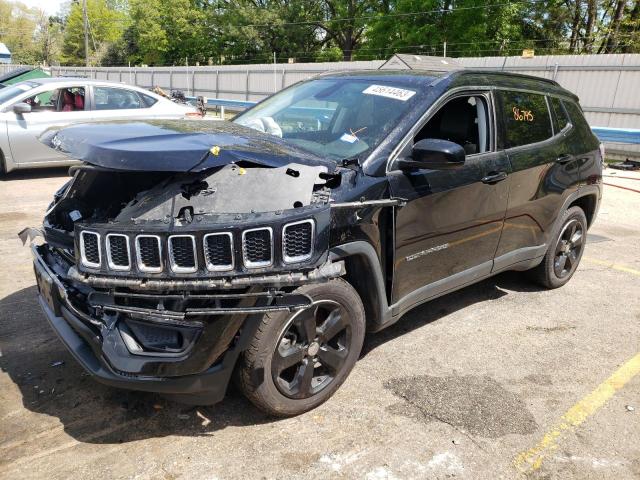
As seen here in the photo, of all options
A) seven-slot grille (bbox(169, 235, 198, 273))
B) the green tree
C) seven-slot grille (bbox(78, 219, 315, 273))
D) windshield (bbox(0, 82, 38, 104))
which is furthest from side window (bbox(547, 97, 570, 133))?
the green tree

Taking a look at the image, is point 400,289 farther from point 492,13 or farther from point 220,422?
point 492,13

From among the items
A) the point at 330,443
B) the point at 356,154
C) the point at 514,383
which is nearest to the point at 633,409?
the point at 514,383

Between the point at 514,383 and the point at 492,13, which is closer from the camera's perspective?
the point at 514,383

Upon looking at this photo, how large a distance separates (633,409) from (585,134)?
2743 millimetres

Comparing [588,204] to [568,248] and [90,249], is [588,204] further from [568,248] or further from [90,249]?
[90,249]

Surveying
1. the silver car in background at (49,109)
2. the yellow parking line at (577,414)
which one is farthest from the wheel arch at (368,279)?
the silver car in background at (49,109)

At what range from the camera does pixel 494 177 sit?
3.92 metres

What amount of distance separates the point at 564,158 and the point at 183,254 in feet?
11.7

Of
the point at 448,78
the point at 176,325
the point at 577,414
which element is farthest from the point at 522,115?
the point at 176,325

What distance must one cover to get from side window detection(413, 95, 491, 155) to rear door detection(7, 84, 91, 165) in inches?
257

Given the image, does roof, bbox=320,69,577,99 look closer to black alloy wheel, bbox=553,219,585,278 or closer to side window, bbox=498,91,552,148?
side window, bbox=498,91,552,148

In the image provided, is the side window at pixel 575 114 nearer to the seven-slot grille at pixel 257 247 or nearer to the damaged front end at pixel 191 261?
the damaged front end at pixel 191 261

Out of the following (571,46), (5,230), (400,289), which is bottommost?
(5,230)

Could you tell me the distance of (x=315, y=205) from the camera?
9.04 feet
